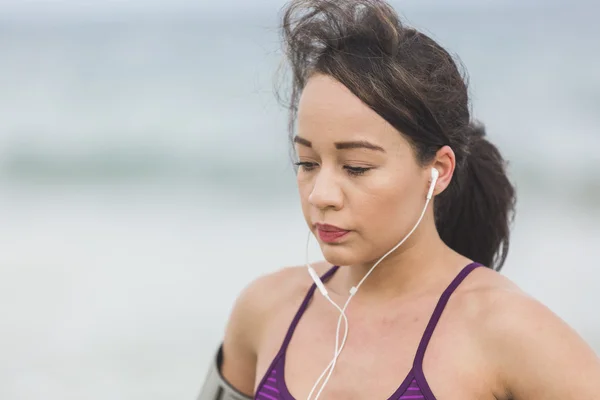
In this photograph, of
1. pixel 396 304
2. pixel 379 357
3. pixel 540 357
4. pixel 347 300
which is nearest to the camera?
pixel 540 357

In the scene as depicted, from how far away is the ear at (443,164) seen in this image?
7.97 feet

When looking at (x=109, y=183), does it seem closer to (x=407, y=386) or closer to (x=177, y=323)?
(x=177, y=323)

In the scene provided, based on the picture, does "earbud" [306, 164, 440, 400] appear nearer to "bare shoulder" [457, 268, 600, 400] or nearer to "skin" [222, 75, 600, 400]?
"skin" [222, 75, 600, 400]

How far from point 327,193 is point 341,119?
18 centimetres

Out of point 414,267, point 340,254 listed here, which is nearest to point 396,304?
point 414,267

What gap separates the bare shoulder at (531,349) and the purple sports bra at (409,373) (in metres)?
0.11

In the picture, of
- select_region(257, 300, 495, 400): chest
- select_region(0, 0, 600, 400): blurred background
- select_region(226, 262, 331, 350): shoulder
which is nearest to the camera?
select_region(257, 300, 495, 400): chest

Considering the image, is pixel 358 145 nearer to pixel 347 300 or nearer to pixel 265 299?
pixel 347 300

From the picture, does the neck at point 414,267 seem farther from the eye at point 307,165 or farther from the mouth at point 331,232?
the eye at point 307,165

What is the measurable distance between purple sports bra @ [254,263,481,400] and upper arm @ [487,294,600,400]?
0.56ft

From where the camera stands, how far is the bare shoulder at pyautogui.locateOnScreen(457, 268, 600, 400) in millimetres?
2131

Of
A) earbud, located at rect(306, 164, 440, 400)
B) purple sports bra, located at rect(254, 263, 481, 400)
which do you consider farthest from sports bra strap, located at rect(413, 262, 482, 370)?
earbud, located at rect(306, 164, 440, 400)

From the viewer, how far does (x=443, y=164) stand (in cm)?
245

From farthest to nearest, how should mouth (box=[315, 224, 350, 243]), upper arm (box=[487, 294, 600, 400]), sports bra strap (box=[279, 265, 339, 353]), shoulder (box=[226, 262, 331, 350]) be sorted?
shoulder (box=[226, 262, 331, 350]), sports bra strap (box=[279, 265, 339, 353]), mouth (box=[315, 224, 350, 243]), upper arm (box=[487, 294, 600, 400])
